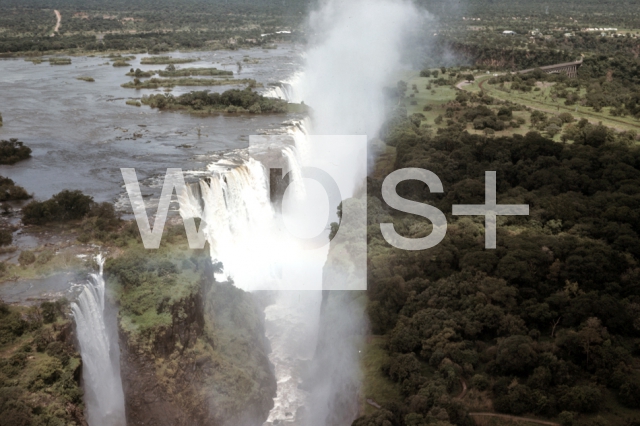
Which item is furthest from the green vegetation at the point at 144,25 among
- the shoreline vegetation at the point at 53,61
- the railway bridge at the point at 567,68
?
the railway bridge at the point at 567,68

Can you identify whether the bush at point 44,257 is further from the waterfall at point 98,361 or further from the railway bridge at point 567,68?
the railway bridge at point 567,68

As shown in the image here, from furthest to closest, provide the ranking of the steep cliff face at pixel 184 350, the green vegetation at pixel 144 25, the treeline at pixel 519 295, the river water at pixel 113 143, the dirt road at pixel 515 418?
1. the green vegetation at pixel 144 25
2. the river water at pixel 113 143
3. the steep cliff face at pixel 184 350
4. the treeline at pixel 519 295
5. the dirt road at pixel 515 418

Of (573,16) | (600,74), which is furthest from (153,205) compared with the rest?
(573,16)

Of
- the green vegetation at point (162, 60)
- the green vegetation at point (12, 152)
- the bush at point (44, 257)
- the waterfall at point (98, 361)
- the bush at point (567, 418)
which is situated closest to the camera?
the bush at point (567, 418)

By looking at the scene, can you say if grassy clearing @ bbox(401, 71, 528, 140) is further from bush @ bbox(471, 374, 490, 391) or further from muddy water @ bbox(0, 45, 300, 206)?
bush @ bbox(471, 374, 490, 391)

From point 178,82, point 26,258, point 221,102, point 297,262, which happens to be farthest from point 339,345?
point 178,82

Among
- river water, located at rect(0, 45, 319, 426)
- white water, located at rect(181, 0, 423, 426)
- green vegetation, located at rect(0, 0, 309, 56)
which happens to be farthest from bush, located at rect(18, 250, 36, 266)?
green vegetation, located at rect(0, 0, 309, 56)
